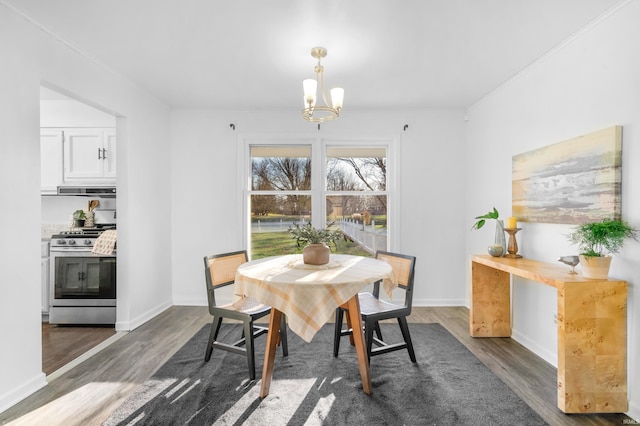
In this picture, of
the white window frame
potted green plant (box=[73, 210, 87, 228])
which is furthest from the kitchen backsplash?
the white window frame

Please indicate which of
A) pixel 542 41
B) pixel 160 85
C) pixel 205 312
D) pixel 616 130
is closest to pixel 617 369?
pixel 616 130

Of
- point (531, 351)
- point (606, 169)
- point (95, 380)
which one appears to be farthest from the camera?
point (531, 351)

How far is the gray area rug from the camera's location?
2.00 meters

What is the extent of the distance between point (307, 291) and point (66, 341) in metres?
2.64

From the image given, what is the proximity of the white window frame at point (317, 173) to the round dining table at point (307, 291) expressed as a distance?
74.7 inches

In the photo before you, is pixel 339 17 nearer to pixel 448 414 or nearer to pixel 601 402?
pixel 448 414

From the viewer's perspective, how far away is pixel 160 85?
11.7ft

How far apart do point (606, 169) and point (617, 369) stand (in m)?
1.21

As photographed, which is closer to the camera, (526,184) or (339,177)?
(526,184)

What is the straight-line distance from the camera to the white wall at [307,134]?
434 centimetres

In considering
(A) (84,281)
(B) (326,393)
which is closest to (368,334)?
(B) (326,393)

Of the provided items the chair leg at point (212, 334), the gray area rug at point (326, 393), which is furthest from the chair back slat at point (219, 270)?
the gray area rug at point (326, 393)

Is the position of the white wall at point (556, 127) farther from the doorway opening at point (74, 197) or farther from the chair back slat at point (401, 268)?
the doorway opening at point (74, 197)

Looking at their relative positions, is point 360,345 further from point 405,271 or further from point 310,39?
point 310,39
